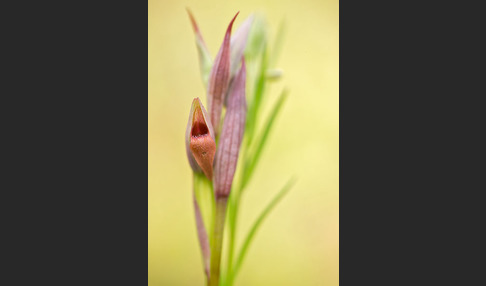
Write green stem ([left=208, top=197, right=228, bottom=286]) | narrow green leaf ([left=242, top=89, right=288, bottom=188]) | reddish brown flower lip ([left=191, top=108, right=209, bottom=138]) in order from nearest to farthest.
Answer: reddish brown flower lip ([left=191, top=108, right=209, bottom=138]) → green stem ([left=208, top=197, right=228, bottom=286]) → narrow green leaf ([left=242, top=89, right=288, bottom=188])

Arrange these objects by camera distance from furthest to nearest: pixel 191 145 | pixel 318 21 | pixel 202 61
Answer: pixel 318 21
pixel 202 61
pixel 191 145

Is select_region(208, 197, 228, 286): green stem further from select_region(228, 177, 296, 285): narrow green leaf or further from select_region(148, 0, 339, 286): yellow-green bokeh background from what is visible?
select_region(148, 0, 339, 286): yellow-green bokeh background

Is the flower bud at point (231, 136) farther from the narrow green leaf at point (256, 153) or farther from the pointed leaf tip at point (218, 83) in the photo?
the narrow green leaf at point (256, 153)

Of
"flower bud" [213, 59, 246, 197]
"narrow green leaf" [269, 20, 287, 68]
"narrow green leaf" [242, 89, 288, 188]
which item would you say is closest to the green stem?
"flower bud" [213, 59, 246, 197]

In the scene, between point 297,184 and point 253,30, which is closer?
point 253,30

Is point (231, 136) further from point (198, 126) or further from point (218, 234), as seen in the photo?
point (218, 234)

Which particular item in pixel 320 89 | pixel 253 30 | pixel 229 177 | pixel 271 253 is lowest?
pixel 271 253

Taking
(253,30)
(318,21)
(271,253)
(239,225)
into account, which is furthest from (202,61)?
(271,253)

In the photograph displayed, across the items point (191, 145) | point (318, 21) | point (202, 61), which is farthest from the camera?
point (318, 21)

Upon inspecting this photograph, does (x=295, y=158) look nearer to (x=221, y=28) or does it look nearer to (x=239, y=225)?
(x=239, y=225)
